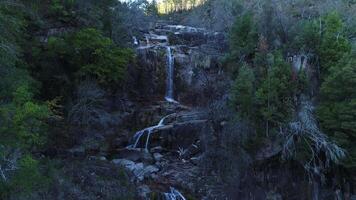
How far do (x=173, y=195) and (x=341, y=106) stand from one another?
28.4 ft

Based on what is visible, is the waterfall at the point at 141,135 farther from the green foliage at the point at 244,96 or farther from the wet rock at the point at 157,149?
the green foliage at the point at 244,96

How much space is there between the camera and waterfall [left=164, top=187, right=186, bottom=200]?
17953 mm

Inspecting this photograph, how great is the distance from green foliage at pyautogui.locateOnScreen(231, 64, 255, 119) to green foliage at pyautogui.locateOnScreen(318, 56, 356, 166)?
336cm

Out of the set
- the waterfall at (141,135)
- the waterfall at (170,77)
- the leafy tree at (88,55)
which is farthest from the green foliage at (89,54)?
the waterfall at (170,77)

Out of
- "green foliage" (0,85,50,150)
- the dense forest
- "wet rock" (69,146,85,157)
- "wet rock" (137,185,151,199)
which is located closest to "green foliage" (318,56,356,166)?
the dense forest

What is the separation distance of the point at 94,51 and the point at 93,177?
7.80 m

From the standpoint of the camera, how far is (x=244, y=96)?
2094cm

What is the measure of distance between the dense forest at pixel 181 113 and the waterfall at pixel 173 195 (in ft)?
0.20

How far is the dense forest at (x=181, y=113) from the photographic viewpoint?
17609mm

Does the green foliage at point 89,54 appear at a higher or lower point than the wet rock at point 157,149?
higher

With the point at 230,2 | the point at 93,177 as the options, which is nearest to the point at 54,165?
the point at 93,177

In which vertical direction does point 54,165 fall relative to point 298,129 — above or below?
below

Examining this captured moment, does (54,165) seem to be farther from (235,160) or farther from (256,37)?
(256,37)

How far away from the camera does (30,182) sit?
44.4 ft
